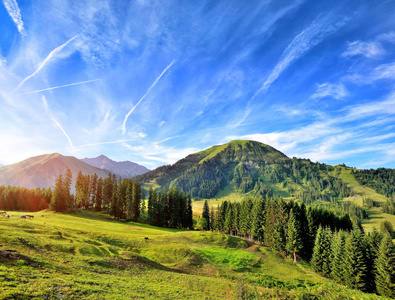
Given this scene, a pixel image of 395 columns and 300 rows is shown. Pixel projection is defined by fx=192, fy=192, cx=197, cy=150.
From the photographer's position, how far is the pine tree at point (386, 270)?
50.1 m

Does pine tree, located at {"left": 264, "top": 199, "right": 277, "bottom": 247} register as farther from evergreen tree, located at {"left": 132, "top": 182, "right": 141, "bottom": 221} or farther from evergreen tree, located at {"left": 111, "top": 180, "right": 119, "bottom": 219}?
evergreen tree, located at {"left": 111, "top": 180, "right": 119, "bottom": 219}

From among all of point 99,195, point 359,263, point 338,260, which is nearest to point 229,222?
point 338,260

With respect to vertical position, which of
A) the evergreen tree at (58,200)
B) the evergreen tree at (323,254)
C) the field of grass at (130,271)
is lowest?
the evergreen tree at (323,254)

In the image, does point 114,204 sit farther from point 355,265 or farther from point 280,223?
point 355,265

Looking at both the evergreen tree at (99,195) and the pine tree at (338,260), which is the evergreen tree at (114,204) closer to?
the evergreen tree at (99,195)

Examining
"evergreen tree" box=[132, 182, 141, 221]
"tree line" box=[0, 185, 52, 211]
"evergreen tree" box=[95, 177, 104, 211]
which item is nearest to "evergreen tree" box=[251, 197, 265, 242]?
"evergreen tree" box=[132, 182, 141, 221]

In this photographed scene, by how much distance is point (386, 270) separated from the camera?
169ft

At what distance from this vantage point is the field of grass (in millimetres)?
17641

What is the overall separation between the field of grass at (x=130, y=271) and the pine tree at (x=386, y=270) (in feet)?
75.8

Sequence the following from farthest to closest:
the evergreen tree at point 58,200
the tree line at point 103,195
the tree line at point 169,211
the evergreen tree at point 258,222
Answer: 1. the tree line at point 169,211
2. the tree line at point 103,195
3. the evergreen tree at point 258,222
4. the evergreen tree at point 58,200

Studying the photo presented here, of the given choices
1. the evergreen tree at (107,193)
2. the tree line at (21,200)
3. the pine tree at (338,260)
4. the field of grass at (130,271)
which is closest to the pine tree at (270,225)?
A: the field of grass at (130,271)

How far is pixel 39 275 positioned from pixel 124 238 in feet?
121

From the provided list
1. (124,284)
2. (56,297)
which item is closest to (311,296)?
(124,284)

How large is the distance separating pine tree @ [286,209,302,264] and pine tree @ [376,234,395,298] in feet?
71.9
